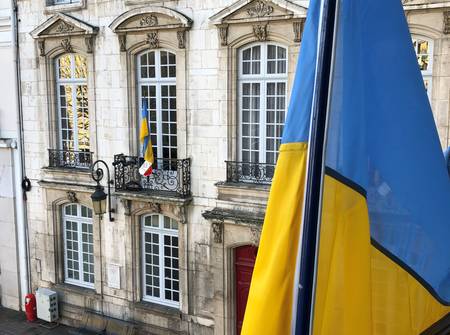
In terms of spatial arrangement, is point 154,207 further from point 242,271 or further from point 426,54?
point 426,54

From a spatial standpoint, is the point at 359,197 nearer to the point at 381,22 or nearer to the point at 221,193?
the point at 381,22

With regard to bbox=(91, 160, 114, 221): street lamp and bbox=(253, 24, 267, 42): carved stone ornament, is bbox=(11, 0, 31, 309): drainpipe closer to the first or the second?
bbox=(91, 160, 114, 221): street lamp

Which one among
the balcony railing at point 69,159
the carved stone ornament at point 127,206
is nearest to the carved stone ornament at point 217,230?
the carved stone ornament at point 127,206

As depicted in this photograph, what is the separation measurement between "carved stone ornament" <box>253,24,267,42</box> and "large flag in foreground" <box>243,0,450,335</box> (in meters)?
7.99

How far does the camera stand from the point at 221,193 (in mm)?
11383

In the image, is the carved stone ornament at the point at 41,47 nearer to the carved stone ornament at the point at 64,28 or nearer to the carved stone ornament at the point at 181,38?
the carved stone ornament at the point at 64,28

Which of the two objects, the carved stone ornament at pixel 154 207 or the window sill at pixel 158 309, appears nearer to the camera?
the carved stone ornament at pixel 154 207

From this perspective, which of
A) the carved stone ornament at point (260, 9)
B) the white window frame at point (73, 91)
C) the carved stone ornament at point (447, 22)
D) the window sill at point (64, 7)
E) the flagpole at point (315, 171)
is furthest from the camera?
the white window frame at point (73, 91)

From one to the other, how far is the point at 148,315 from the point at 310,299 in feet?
35.8

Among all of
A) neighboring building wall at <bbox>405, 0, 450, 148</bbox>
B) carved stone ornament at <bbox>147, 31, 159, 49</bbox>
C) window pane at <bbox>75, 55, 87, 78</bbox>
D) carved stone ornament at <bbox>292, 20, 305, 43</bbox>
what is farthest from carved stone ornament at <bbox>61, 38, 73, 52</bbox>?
neighboring building wall at <bbox>405, 0, 450, 148</bbox>

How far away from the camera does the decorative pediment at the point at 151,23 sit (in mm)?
11266

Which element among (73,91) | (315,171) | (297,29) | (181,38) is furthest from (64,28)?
(315,171)

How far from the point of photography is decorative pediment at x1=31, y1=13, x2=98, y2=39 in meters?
12.5

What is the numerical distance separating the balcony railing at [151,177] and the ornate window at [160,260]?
78cm
